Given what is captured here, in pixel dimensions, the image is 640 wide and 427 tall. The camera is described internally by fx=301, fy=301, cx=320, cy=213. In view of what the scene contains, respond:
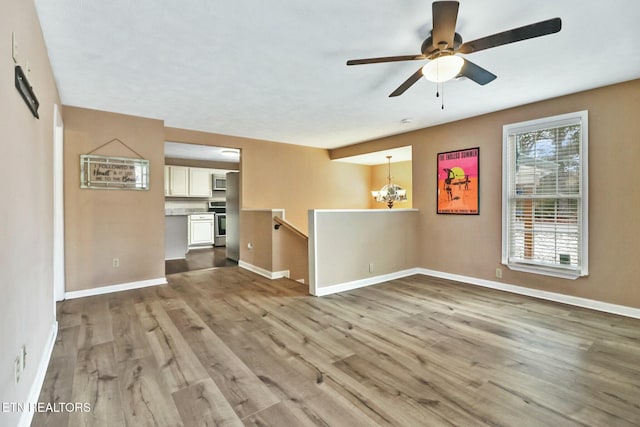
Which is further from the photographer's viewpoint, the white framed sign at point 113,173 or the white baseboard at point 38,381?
the white framed sign at point 113,173

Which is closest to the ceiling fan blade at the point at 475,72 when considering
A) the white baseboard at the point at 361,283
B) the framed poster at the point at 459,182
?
the framed poster at the point at 459,182

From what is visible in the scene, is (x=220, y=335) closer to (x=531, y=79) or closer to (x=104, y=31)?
(x=104, y=31)

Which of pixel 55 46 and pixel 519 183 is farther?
pixel 519 183

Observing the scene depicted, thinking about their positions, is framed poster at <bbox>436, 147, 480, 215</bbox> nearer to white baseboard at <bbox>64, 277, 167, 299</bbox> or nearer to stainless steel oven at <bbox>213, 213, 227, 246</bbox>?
white baseboard at <bbox>64, 277, 167, 299</bbox>

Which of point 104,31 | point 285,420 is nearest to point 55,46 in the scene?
point 104,31

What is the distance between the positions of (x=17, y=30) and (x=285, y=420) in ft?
8.29

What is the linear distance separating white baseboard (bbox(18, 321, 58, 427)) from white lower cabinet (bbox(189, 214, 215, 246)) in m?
5.71

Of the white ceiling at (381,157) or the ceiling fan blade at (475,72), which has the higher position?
the white ceiling at (381,157)

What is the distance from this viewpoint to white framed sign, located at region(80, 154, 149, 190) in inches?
156

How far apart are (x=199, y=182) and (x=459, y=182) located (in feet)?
21.6

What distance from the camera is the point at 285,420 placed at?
65.7 inches

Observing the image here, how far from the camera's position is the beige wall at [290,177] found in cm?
563

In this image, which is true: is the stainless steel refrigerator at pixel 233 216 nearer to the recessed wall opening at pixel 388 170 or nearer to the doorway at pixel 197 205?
the doorway at pixel 197 205

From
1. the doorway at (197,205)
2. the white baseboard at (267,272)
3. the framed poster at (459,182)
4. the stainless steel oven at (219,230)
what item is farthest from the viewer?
the stainless steel oven at (219,230)
